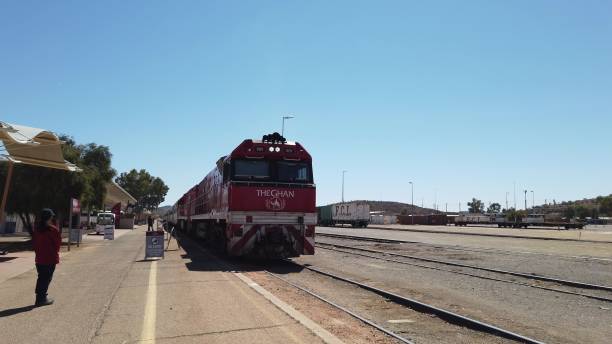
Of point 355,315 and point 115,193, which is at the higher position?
point 115,193

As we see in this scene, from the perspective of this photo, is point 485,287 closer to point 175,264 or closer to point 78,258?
point 175,264

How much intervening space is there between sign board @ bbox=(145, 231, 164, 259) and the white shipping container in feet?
179

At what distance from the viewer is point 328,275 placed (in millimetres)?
13648

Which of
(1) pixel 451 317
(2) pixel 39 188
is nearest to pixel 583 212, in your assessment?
(2) pixel 39 188

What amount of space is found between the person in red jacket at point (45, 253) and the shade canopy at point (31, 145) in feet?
10.7

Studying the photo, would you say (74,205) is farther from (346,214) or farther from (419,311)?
(346,214)

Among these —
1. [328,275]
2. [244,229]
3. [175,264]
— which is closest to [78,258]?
[175,264]

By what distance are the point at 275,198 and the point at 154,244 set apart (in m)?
4.76

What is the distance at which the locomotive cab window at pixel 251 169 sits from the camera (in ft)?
52.0

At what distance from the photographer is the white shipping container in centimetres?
7075

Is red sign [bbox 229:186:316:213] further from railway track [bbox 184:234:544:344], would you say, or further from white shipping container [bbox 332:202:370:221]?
white shipping container [bbox 332:202:370:221]

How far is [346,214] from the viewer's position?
73938mm

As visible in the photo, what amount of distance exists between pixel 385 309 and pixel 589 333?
3178 millimetres

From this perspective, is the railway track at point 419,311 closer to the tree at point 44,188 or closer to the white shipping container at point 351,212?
the tree at point 44,188
